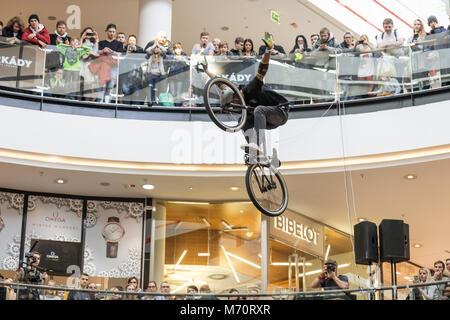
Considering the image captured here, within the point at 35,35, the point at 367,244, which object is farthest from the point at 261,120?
the point at 35,35

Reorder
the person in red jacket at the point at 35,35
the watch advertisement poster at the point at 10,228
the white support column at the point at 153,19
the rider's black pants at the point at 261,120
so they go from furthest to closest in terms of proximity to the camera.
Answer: the white support column at the point at 153,19 < the watch advertisement poster at the point at 10,228 < the person in red jacket at the point at 35,35 < the rider's black pants at the point at 261,120

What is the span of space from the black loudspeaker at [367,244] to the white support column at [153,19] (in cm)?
713

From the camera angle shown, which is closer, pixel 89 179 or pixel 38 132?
pixel 38 132

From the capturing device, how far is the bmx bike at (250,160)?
803cm

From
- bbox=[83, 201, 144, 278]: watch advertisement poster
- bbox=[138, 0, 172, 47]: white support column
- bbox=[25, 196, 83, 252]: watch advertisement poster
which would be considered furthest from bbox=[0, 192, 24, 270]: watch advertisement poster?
bbox=[138, 0, 172, 47]: white support column

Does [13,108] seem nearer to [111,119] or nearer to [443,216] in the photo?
[111,119]

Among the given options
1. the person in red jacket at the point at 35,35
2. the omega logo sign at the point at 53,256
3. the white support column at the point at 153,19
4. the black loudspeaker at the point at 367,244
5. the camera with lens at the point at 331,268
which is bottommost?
the camera with lens at the point at 331,268

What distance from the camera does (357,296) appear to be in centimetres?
822

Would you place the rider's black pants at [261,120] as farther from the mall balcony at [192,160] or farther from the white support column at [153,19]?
the white support column at [153,19]

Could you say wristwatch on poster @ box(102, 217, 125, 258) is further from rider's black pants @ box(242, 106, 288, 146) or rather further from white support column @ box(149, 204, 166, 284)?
rider's black pants @ box(242, 106, 288, 146)

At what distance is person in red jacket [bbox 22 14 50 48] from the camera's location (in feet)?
39.3

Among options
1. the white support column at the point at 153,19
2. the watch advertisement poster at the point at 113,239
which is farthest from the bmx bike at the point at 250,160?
the white support column at the point at 153,19

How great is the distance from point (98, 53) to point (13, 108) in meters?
1.57
